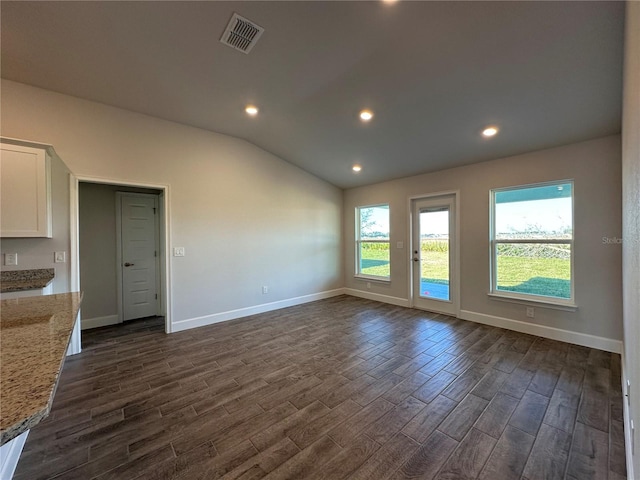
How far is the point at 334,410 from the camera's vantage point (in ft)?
6.86

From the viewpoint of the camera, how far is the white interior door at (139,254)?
436cm

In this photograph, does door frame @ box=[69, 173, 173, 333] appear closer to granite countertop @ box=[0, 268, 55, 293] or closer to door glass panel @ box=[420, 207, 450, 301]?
granite countertop @ box=[0, 268, 55, 293]

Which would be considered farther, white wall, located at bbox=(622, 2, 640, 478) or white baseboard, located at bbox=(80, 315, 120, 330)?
white baseboard, located at bbox=(80, 315, 120, 330)

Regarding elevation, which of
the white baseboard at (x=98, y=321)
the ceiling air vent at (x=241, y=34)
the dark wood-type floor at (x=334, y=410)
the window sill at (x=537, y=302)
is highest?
the ceiling air vent at (x=241, y=34)

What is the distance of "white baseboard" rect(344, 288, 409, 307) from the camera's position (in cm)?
511

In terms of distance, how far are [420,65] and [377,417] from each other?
3.01m

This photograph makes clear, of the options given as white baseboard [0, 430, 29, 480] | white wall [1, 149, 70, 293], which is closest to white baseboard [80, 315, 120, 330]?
white wall [1, 149, 70, 293]

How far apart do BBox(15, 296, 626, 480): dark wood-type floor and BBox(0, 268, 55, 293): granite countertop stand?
94 centimetres

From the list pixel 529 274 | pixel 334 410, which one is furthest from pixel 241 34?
pixel 529 274

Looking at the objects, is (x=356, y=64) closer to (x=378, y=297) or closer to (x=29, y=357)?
(x=29, y=357)

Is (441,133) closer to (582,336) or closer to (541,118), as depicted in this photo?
(541,118)

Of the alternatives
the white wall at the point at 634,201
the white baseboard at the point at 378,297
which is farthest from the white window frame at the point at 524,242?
the white wall at the point at 634,201

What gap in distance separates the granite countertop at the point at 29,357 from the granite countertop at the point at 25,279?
1.34 meters

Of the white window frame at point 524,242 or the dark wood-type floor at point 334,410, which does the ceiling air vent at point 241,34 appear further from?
the white window frame at point 524,242
